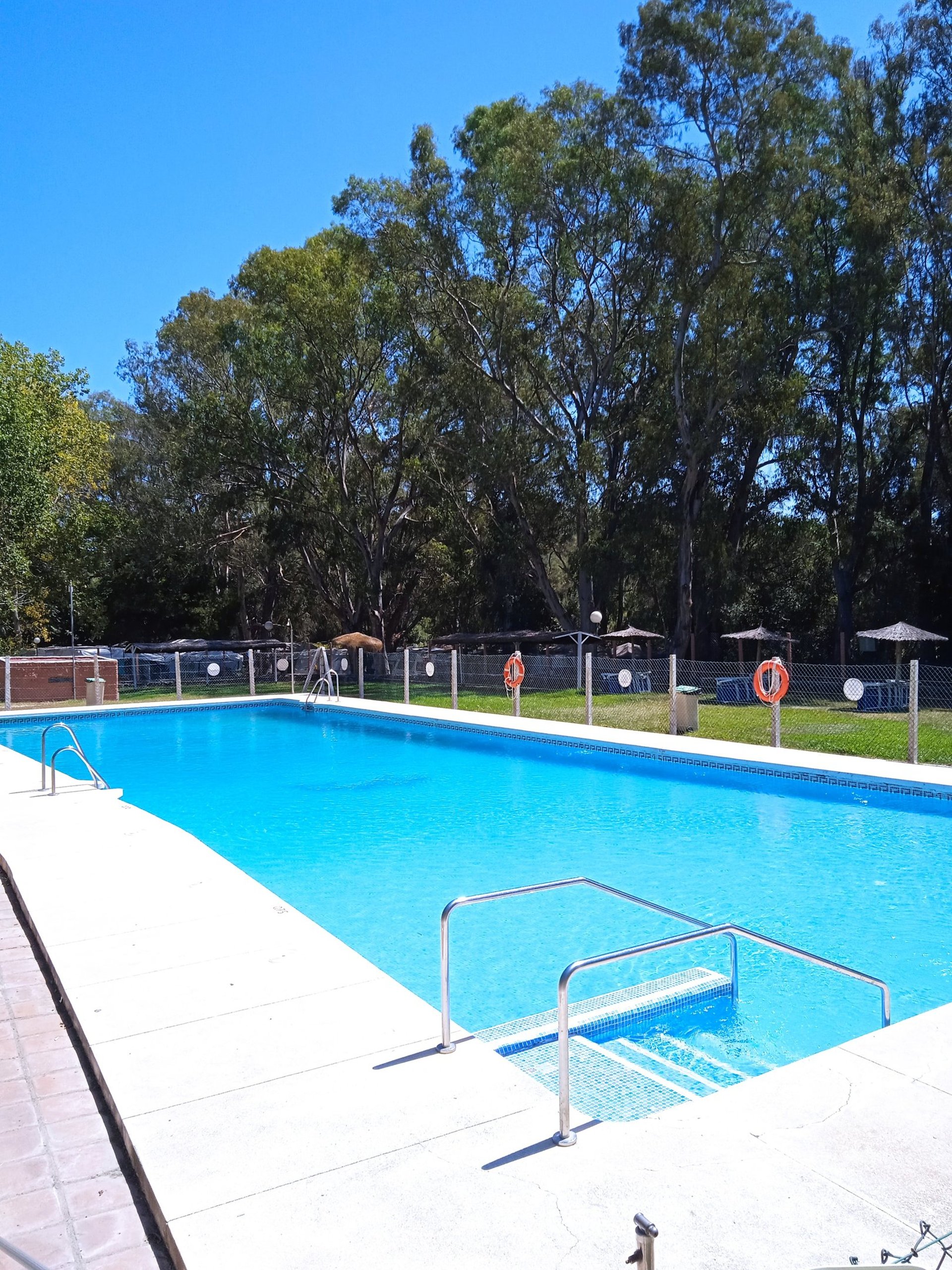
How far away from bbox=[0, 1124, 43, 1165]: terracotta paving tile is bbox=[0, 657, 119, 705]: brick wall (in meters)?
20.1

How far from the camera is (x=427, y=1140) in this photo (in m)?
3.21

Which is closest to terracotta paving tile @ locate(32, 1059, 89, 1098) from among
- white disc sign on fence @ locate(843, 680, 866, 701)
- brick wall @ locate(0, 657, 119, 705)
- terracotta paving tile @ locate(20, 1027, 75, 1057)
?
terracotta paving tile @ locate(20, 1027, 75, 1057)

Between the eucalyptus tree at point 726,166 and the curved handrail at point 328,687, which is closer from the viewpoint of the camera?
the curved handrail at point 328,687

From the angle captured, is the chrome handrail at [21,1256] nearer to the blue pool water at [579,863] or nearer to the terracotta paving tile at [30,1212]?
the terracotta paving tile at [30,1212]

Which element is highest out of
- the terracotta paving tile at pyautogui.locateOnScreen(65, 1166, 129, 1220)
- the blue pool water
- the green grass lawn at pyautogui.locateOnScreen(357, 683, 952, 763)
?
the terracotta paving tile at pyautogui.locateOnScreen(65, 1166, 129, 1220)

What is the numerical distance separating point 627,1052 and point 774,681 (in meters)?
9.16

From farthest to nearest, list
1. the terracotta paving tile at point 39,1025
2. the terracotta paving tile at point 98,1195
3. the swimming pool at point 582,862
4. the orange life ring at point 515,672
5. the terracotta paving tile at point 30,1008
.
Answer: the orange life ring at point 515,672, the swimming pool at point 582,862, the terracotta paving tile at point 30,1008, the terracotta paving tile at point 39,1025, the terracotta paving tile at point 98,1195

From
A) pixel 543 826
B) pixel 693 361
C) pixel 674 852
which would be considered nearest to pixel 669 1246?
pixel 674 852

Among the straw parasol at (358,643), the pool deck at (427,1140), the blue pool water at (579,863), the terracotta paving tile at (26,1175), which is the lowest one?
the blue pool water at (579,863)

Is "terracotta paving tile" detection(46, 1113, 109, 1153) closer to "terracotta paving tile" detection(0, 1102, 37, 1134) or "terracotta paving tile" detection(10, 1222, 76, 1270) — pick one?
"terracotta paving tile" detection(0, 1102, 37, 1134)

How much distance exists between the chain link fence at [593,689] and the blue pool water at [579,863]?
2.41 metres

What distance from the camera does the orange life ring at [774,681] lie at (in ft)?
43.6

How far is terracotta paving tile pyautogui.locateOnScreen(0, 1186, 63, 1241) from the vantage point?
113 inches

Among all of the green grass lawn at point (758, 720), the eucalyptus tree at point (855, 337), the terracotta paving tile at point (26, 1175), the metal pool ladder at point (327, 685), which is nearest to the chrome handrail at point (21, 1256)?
the terracotta paving tile at point (26, 1175)
